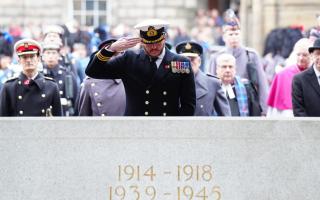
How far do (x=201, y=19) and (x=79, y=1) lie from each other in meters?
6.05

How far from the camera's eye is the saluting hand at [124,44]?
12.8m

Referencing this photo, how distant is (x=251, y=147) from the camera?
40.7 ft

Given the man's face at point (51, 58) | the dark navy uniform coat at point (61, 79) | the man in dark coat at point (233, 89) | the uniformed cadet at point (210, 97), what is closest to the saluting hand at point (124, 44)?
the uniformed cadet at point (210, 97)

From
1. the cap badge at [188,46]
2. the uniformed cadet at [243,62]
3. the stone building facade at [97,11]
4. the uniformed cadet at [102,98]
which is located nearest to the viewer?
the uniformed cadet at [102,98]

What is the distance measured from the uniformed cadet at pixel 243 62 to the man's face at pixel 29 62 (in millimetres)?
3207

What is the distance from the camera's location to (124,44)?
41.9 feet

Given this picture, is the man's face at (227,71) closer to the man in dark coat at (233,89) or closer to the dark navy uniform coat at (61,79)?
the man in dark coat at (233,89)

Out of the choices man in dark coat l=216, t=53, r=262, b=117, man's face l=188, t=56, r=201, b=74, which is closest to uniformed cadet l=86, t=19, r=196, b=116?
man's face l=188, t=56, r=201, b=74

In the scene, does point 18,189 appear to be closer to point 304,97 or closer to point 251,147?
point 251,147

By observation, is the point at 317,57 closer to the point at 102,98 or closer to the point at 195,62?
the point at 195,62

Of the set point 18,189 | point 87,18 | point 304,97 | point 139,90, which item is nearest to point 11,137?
point 18,189

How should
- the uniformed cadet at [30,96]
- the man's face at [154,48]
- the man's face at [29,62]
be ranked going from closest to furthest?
the man's face at [154,48]
the uniformed cadet at [30,96]
the man's face at [29,62]

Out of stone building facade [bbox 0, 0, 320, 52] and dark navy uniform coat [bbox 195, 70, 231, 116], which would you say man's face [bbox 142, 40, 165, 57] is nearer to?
dark navy uniform coat [bbox 195, 70, 231, 116]

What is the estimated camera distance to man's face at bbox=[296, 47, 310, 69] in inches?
645
